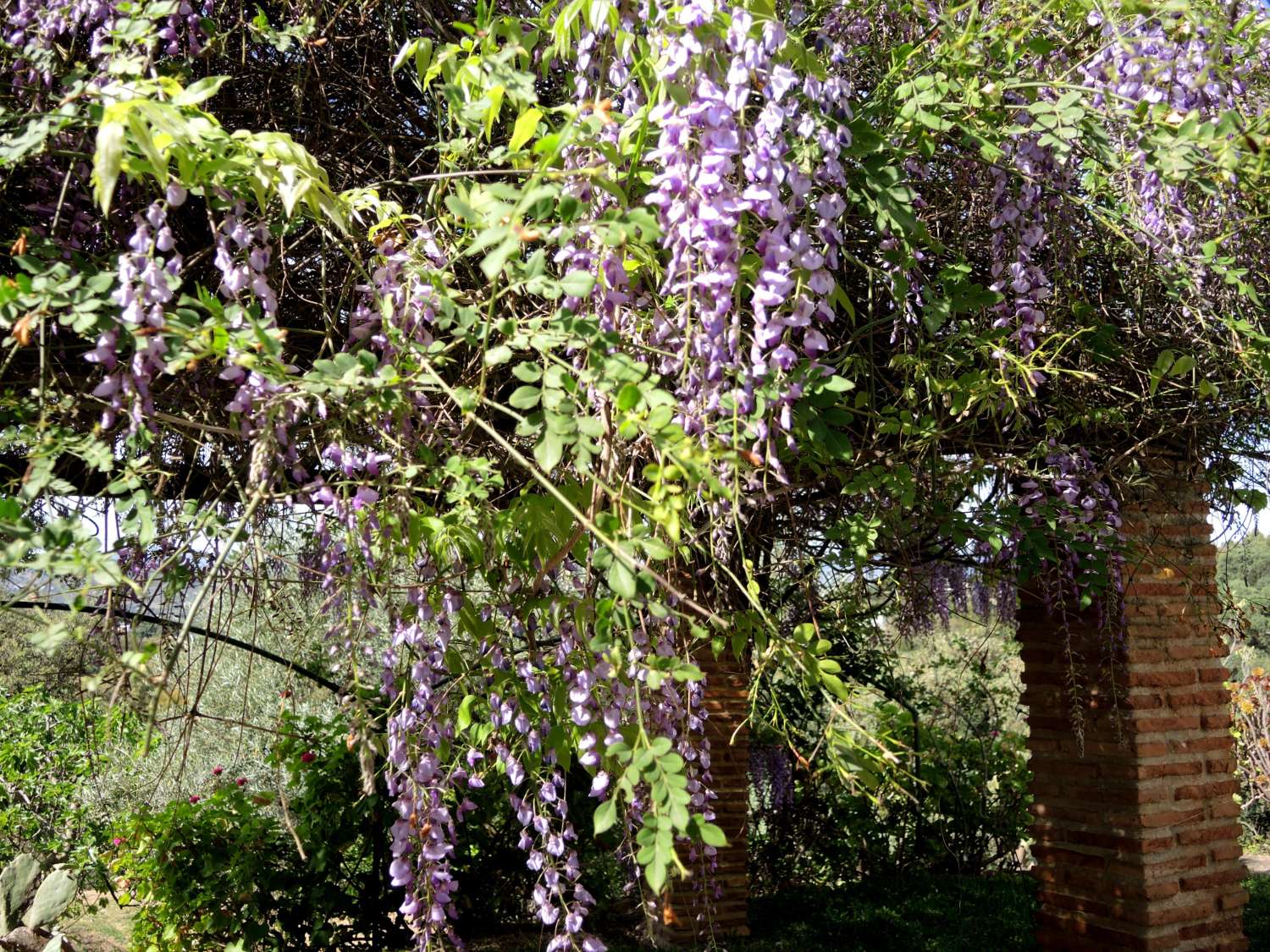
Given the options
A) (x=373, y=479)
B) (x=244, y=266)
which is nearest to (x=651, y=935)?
(x=373, y=479)

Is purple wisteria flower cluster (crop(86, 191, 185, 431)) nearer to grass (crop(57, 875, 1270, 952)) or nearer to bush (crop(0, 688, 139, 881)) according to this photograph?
grass (crop(57, 875, 1270, 952))

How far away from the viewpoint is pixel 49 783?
18.5 feet

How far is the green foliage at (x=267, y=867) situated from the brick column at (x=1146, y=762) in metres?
2.53

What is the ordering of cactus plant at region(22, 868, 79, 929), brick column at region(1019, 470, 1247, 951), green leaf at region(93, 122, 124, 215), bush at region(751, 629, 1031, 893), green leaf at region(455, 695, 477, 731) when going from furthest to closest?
1. bush at region(751, 629, 1031, 893)
2. brick column at region(1019, 470, 1247, 951)
3. cactus plant at region(22, 868, 79, 929)
4. green leaf at region(455, 695, 477, 731)
5. green leaf at region(93, 122, 124, 215)

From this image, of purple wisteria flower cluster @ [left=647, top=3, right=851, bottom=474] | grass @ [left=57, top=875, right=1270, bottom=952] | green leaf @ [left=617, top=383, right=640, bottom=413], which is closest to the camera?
green leaf @ [left=617, top=383, right=640, bottom=413]

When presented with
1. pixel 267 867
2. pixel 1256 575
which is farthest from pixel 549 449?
pixel 1256 575

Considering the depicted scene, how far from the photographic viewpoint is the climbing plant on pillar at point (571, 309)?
1558mm

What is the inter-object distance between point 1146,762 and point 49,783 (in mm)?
5186

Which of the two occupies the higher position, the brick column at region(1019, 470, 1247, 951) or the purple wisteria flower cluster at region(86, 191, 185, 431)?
the purple wisteria flower cluster at region(86, 191, 185, 431)

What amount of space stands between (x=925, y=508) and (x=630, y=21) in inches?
55.4

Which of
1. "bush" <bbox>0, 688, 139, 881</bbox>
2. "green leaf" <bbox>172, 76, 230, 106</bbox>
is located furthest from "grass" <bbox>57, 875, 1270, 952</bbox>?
"green leaf" <bbox>172, 76, 230, 106</bbox>

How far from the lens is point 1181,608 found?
13.0 ft

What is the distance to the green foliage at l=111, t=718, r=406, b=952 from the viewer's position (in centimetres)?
423

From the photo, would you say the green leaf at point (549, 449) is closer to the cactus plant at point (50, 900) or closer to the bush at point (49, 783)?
the cactus plant at point (50, 900)
